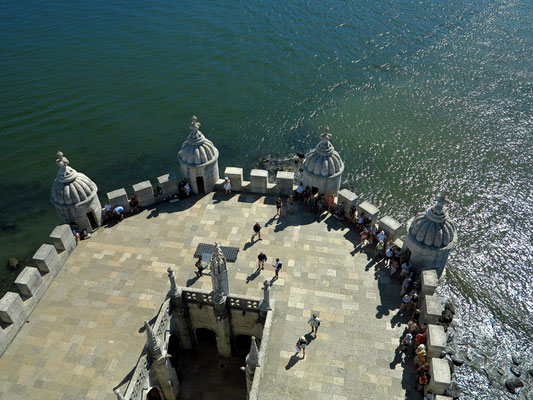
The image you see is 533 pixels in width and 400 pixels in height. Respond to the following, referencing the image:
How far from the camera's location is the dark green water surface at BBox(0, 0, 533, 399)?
4084 cm

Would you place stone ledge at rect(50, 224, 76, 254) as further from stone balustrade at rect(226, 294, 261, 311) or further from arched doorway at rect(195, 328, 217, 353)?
stone balustrade at rect(226, 294, 261, 311)

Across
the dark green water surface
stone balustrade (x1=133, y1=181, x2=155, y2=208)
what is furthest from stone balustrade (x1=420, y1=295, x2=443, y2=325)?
stone balustrade (x1=133, y1=181, x2=155, y2=208)

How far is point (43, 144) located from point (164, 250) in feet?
98.4

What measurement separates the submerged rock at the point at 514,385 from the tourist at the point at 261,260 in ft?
66.1

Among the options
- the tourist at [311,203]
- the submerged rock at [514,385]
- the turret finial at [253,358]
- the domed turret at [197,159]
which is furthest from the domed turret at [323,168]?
the submerged rock at [514,385]

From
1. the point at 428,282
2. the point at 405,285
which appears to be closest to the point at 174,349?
the point at 405,285

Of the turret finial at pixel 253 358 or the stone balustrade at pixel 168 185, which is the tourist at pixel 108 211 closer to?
the stone balustrade at pixel 168 185

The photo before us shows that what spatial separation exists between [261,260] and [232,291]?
2.63 metres

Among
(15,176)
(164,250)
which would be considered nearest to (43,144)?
(15,176)

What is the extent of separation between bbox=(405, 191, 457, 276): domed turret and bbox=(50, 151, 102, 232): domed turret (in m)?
20.9

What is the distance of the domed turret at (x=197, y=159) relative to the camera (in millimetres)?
30609

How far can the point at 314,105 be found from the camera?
183 ft

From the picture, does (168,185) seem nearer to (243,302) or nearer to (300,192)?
(300,192)

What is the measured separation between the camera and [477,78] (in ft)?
194
